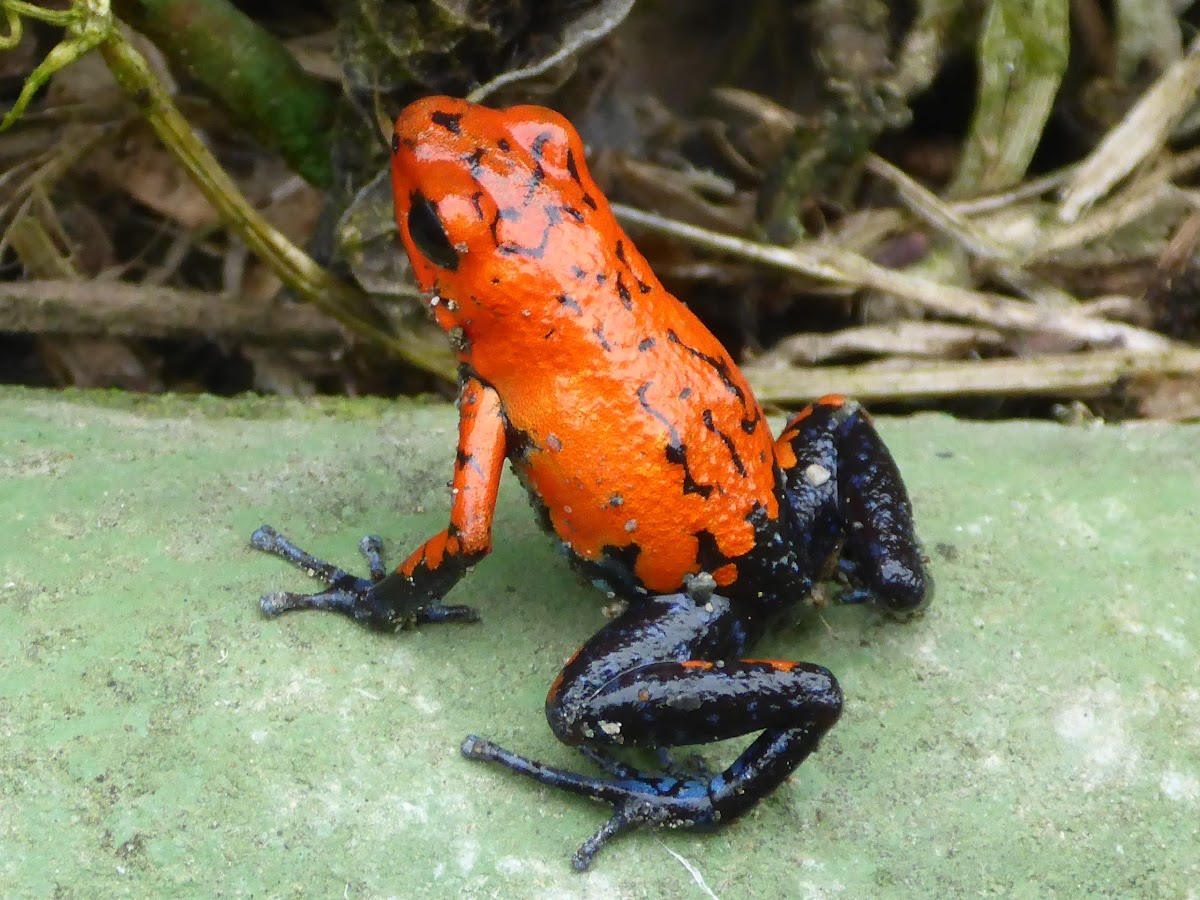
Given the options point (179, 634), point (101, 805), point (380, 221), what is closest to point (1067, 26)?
point (380, 221)

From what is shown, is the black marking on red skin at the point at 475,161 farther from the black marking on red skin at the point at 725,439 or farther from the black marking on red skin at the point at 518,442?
the black marking on red skin at the point at 725,439

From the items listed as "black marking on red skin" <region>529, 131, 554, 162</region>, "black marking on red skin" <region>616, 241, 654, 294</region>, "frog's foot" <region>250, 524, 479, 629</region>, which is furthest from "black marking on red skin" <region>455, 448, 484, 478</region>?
"black marking on red skin" <region>529, 131, 554, 162</region>

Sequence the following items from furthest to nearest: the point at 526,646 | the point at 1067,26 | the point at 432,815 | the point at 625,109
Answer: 1. the point at 625,109
2. the point at 1067,26
3. the point at 526,646
4. the point at 432,815

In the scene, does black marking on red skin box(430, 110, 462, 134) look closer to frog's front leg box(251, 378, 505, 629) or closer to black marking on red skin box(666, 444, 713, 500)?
frog's front leg box(251, 378, 505, 629)

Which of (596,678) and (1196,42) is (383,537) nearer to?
(596,678)

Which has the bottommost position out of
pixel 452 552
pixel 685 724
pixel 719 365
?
pixel 685 724

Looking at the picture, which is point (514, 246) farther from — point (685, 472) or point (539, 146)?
point (685, 472)


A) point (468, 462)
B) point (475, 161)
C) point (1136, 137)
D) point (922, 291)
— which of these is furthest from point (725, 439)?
point (1136, 137)
